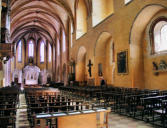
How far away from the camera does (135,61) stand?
1179cm

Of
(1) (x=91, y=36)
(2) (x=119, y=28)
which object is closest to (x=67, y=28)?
(1) (x=91, y=36)

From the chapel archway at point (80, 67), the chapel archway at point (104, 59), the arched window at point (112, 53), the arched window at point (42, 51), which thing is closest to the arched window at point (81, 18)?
the chapel archway at point (80, 67)

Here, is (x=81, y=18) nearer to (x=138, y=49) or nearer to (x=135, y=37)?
(x=135, y=37)

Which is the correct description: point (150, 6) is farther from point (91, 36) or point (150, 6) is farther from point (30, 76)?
point (30, 76)

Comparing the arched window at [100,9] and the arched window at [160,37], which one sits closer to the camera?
the arched window at [160,37]

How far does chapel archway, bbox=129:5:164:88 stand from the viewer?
11281 mm

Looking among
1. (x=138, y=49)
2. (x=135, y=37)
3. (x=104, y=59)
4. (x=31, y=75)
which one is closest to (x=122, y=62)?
(x=138, y=49)

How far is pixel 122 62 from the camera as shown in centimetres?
1238

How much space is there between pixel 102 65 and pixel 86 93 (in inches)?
223

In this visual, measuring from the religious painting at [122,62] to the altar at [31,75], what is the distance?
28.8 m

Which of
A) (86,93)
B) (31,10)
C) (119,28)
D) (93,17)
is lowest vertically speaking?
(86,93)

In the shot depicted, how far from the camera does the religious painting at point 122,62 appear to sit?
12017mm

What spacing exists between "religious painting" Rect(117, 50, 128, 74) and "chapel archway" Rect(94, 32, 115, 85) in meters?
3.68

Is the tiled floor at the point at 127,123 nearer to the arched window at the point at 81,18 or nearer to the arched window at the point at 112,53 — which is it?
the arched window at the point at 112,53
